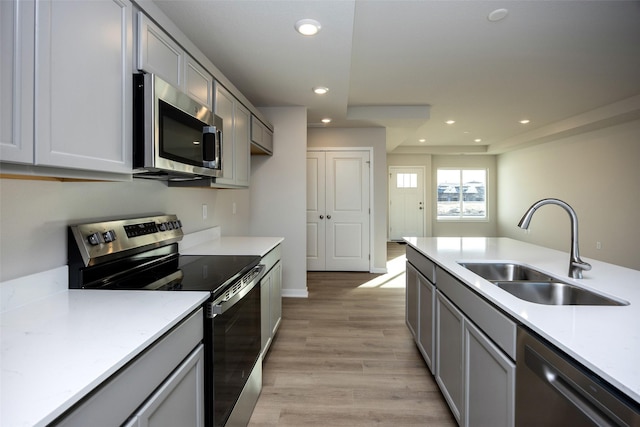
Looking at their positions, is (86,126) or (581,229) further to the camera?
(581,229)

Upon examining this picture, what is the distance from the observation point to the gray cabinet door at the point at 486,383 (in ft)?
3.75

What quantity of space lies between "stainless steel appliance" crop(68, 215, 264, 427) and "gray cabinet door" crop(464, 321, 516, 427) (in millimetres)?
1079

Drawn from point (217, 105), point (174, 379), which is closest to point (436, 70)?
point (217, 105)

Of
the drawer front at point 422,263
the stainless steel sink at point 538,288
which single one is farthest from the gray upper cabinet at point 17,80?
the drawer front at point 422,263

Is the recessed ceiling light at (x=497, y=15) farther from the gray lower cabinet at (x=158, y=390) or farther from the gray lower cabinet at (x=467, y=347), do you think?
the gray lower cabinet at (x=158, y=390)

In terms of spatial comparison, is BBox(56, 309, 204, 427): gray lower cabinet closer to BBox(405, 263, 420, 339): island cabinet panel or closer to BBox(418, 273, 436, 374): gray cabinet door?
BBox(418, 273, 436, 374): gray cabinet door

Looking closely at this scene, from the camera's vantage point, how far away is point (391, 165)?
348 inches

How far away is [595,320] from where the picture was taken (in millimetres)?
1012

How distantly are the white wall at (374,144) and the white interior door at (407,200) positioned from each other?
3576 mm

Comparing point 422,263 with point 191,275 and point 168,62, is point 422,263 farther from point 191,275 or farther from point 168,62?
point 168,62

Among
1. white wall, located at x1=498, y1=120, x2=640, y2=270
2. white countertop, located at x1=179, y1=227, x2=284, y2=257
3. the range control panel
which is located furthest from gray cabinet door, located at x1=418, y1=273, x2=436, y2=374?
white wall, located at x1=498, y1=120, x2=640, y2=270

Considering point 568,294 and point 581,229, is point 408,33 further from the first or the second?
point 581,229

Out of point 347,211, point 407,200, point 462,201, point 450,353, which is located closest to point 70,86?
point 450,353

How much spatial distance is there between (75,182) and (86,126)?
0.46 m
